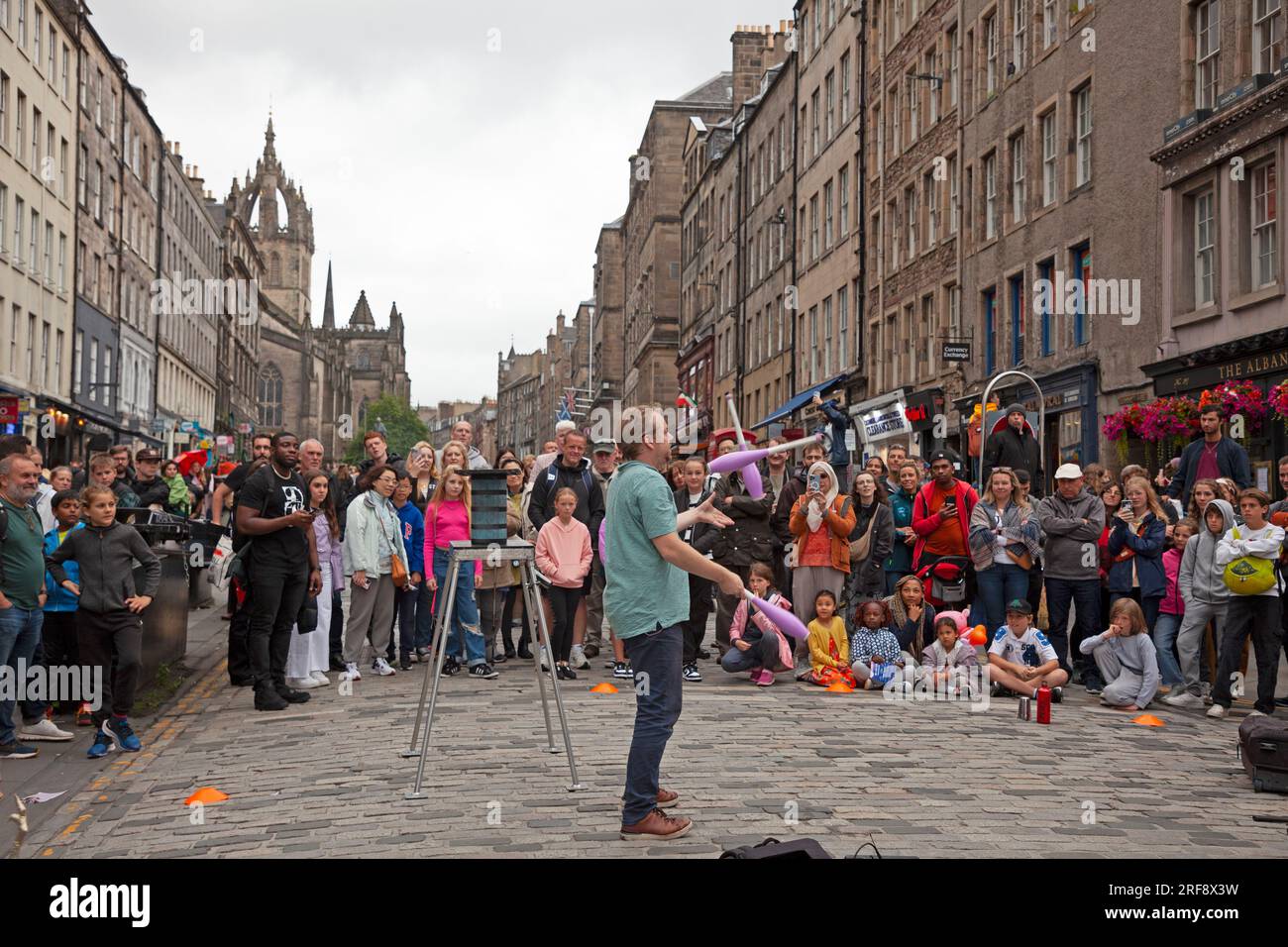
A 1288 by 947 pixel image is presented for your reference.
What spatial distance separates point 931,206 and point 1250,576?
24.0 meters

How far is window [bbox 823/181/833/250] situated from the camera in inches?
1681

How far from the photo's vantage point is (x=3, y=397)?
94.9 feet

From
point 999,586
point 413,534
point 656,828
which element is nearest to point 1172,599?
point 999,586

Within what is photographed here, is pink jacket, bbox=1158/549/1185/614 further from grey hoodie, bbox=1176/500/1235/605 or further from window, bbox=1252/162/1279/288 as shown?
window, bbox=1252/162/1279/288

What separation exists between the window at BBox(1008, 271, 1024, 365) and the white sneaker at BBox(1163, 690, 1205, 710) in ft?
55.1

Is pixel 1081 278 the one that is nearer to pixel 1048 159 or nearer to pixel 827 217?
pixel 1048 159

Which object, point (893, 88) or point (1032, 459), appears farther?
point (893, 88)

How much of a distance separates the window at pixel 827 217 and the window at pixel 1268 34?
2346cm

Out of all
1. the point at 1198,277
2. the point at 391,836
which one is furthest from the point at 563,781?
the point at 1198,277

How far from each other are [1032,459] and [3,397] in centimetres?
2159

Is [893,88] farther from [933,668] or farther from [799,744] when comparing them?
[799,744]

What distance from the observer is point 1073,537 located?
12.6m

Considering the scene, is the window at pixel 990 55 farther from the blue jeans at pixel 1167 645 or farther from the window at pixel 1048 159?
the blue jeans at pixel 1167 645
